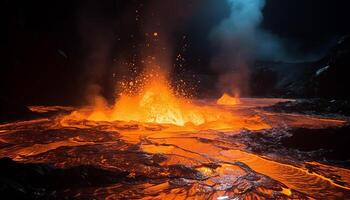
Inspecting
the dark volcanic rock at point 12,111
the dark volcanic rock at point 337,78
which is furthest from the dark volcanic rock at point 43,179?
the dark volcanic rock at point 337,78

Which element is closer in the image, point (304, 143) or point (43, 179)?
point (43, 179)

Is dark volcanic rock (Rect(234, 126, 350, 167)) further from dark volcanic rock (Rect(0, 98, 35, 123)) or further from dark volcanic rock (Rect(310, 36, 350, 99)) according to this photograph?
dark volcanic rock (Rect(310, 36, 350, 99))

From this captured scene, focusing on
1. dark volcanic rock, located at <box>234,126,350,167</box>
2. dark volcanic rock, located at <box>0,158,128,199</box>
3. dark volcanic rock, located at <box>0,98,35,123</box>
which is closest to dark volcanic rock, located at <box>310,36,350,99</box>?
dark volcanic rock, located at <box>234,126,350,167</box>

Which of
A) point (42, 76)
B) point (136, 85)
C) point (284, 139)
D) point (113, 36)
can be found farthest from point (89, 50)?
point (284, 139)

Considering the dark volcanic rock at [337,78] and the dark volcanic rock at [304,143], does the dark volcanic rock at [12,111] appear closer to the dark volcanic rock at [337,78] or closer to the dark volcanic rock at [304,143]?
the dark volcanic rock at [304,143]

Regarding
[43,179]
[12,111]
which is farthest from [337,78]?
[43,179]

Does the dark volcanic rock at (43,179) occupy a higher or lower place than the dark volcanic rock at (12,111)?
lower

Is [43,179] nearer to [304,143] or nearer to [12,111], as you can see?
[304,143]

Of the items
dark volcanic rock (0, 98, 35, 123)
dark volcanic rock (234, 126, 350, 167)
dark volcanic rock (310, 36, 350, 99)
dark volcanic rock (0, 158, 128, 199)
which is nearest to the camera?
dark volcanic rock (0, 158, 128, 199)

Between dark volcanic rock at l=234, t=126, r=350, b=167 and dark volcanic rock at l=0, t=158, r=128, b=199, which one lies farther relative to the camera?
dark volcanic rock at l=234, t=126, r=350, b=167

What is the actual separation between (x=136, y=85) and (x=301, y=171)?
2808cm

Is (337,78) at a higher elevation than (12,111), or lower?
higher

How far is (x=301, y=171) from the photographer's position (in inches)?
272

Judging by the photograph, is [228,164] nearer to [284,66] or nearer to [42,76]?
[42,76]
